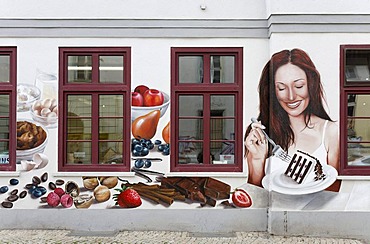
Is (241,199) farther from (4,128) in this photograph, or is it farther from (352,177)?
(4,128)

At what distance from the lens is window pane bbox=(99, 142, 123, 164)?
8.21 meters

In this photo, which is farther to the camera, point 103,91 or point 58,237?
point 103,91

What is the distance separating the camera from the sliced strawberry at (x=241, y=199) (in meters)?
8.01

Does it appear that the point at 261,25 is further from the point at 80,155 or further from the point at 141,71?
the point at 80,155

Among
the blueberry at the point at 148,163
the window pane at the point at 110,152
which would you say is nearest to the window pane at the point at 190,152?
the blueberry at the point at 148,163

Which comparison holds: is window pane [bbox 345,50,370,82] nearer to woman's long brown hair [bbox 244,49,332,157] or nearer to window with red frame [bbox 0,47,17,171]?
woman's long brown hair [bbox 244,49,332,157]

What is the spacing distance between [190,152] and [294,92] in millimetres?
2166

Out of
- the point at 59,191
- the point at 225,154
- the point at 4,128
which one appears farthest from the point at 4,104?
the point at 225,154

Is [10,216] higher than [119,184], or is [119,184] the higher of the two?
[119,184]

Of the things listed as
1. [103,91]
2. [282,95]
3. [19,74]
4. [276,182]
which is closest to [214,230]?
[276,182]

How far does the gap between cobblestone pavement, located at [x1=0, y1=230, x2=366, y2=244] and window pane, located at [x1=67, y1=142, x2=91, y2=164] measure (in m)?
1.29

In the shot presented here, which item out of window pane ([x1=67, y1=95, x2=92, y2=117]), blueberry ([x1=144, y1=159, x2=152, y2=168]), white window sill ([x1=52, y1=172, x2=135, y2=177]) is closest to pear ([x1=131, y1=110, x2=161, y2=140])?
blueberry ([x1=144, y1=159, x2=152, y2=168])

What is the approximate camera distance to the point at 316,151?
7.72 metres

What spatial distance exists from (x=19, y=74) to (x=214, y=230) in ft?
15.0
